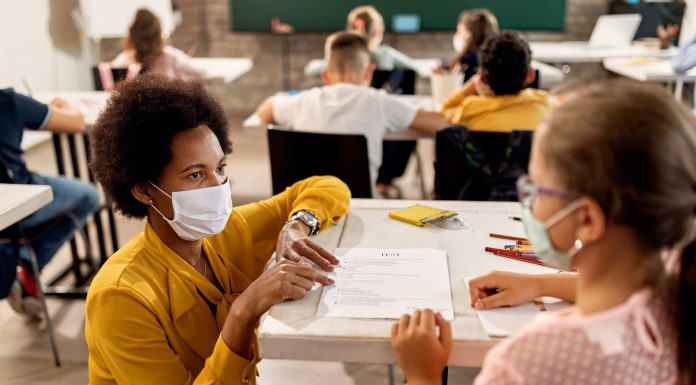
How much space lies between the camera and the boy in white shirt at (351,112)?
2.60m

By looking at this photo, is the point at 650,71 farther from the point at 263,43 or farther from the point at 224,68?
the point at 263,43

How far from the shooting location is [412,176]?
4.69 metres

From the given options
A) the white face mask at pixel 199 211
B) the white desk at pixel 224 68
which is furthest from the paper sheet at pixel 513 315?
the white desk at pixel 224 68

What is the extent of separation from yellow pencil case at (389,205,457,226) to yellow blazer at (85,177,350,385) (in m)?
0.13

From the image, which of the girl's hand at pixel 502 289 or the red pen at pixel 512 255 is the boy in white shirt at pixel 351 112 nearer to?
the red pen at pixel 512 255

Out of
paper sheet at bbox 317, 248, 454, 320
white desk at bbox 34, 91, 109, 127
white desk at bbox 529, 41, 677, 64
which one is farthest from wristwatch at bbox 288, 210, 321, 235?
white desk at bbox 529, 41, 677, 64

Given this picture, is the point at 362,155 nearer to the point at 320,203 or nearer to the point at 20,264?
the point at 320,203

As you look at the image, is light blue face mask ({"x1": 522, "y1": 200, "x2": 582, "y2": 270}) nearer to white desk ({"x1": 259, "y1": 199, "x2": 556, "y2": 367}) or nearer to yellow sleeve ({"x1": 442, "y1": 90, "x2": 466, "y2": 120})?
white desk ({"x1": 259, "y1": 199, "x2": 556, "y2": 367})

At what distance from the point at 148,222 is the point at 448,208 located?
703 mm

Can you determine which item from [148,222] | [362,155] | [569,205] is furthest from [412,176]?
[569,205]

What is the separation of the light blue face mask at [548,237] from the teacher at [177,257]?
45 centimetres

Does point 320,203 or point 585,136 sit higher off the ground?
point 585,136

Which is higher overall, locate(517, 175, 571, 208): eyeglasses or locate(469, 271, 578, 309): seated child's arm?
locate(517, 175, 571, 208): eyeglasses

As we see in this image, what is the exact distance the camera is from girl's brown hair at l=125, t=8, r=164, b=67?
12.2 feet
